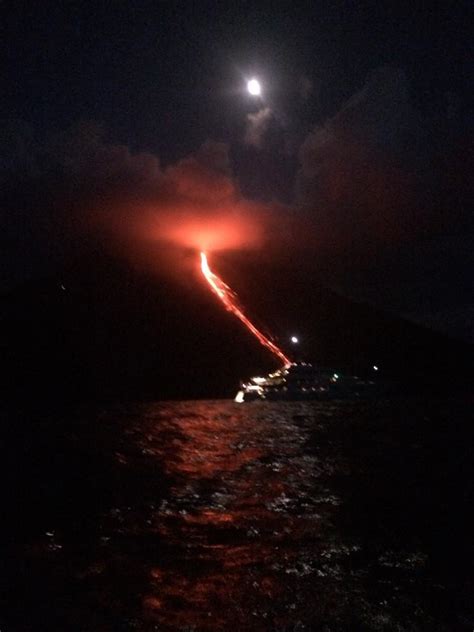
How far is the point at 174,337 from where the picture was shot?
475ft

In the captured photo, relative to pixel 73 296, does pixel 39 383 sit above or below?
below

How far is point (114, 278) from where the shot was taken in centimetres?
18912

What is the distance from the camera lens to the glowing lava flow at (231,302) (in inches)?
5098

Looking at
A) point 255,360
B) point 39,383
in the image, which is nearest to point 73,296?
point 39,383

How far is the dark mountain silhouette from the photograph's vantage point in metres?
119

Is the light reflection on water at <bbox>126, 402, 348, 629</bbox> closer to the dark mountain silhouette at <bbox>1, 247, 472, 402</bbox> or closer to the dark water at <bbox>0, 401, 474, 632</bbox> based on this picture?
the dark water at <bbox>0, 401, 474, 632</bbox>

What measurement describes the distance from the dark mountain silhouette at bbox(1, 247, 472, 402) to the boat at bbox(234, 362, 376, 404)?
28.5 feet

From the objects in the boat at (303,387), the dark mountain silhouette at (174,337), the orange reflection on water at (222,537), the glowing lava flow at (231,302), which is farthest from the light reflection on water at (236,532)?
the glowing lava flow at (231,302)

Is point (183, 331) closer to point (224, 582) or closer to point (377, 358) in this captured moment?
point (377, 358)

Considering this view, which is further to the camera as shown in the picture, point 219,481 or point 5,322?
point 5,322

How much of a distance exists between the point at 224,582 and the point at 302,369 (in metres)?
85.8

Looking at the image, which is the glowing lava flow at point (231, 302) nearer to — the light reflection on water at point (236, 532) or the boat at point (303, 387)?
A: the boat at point (303, 387)

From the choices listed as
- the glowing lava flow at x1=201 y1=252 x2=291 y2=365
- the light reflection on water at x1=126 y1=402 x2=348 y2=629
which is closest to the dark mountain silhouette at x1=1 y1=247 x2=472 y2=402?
the glowing lava flow at x1=201 y1=252 x2=291 y2=365

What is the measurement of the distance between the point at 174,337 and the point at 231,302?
67.5ft
